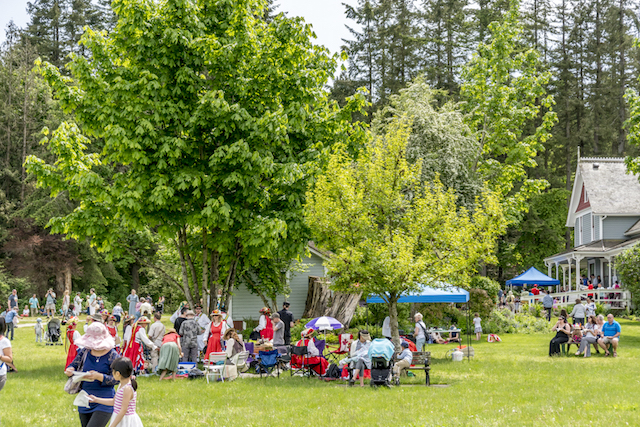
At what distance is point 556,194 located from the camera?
169 feet

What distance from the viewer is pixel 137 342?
48.3 feet

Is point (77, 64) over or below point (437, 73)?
below

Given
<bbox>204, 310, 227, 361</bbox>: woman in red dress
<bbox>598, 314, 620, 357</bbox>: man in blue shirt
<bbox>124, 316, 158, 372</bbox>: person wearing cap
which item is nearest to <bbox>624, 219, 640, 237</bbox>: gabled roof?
<bbox>598, 314, 620, 357</bbox>: man in blue shirt

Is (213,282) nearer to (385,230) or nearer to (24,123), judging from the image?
(385,230)

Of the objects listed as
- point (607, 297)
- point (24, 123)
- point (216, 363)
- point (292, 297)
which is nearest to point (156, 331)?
point (216, 363)

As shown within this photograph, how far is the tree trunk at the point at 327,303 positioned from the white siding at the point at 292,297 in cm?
49

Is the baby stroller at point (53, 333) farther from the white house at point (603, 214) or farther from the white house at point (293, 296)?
the white house at point (603, 214)

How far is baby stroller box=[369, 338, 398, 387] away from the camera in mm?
13992

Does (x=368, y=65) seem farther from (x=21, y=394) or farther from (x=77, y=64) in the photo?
(x=21, y=394)

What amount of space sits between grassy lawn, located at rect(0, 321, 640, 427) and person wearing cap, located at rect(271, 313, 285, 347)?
1.34 m

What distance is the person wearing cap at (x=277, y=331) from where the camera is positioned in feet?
55.4

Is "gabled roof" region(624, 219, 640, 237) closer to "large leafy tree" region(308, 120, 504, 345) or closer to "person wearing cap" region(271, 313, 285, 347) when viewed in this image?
"large leafy tree" region(308, 120, 504, 345)

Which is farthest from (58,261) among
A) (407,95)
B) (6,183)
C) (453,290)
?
(453,290)

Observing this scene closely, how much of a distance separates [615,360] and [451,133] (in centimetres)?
1487
